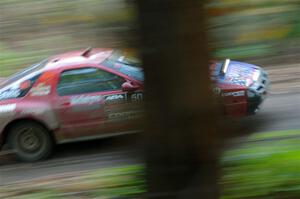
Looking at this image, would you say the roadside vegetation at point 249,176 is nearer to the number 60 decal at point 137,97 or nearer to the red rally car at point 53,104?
the number 60 decal at point 137,97

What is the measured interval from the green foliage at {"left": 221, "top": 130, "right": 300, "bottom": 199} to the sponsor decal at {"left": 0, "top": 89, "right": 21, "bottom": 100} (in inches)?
228

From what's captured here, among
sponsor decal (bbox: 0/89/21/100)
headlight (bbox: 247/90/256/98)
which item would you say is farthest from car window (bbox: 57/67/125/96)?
headlight (bbox: 247/90/256/98)

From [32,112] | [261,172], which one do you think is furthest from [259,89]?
[261,172]

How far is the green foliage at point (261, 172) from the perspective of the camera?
2.91 meters

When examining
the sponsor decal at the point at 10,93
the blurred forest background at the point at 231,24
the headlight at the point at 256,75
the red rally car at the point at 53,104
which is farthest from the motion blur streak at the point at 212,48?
the sponsor decal at the point at 10,93

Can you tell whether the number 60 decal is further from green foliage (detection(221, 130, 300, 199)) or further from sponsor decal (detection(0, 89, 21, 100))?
sponsor decal (detection(0, 89, 21, 100))

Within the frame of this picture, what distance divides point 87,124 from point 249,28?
6400 mm

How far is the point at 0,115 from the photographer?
8992 mm

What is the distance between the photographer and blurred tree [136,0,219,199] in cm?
232

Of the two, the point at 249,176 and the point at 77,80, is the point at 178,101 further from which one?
the point at 77,80

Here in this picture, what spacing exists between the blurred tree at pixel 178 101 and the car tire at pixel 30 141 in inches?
263

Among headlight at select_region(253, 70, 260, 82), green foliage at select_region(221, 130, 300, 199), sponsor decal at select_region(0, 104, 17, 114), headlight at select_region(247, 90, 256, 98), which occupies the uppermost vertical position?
headlight at select_region(253, 70, 260, 82)

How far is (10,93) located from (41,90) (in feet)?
1.57

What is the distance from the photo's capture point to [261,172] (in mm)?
3307
